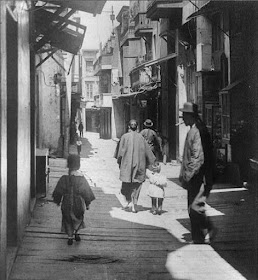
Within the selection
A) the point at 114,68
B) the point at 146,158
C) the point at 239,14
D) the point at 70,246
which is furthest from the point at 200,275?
the point at 114,68

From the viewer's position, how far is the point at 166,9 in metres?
20.0

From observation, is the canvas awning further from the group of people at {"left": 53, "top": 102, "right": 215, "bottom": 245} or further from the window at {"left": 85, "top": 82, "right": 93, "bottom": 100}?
the window at {"left": 85, "top": 82, "right": 93, "bottom": 100}

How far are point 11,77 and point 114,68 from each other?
4225 centimetres

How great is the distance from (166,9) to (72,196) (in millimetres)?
14344

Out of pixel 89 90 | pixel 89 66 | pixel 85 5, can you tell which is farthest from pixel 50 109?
pixel 89 66

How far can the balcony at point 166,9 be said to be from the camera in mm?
19594

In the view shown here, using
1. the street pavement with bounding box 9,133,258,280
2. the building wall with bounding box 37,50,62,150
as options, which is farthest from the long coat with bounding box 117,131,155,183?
the building wall with bounding box 37,50,62,150

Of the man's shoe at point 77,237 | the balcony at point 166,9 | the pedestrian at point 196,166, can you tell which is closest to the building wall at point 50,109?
the balcony at point 166,9

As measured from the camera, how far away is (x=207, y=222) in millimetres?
7152

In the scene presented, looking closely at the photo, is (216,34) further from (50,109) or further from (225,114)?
(50,109)

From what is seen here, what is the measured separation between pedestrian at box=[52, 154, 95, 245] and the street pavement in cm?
29

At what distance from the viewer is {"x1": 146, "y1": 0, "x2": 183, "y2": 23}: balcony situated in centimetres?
1959

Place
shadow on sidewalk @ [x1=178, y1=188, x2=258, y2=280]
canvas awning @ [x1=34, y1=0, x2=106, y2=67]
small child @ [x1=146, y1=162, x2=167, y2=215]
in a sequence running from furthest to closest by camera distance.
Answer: canvas awning @ [x1=34, y1=0, x2=106, y2=67] → small child @ [x1=146, y1=162, x2=167, y2=215] → shadow on sidewalk @ [x1=178, y1=188, x2=258, y2=280]

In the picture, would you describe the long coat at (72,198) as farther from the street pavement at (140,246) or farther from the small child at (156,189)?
the small child at (156,189)
